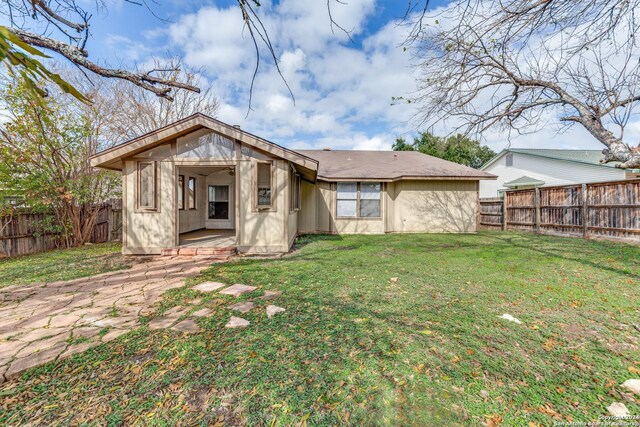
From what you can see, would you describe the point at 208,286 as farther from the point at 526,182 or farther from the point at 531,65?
the point at 526,182

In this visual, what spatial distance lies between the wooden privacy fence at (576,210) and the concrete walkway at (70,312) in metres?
11.5

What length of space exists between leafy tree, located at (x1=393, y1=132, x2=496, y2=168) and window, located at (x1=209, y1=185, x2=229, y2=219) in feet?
26.2

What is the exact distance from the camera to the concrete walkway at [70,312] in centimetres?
248

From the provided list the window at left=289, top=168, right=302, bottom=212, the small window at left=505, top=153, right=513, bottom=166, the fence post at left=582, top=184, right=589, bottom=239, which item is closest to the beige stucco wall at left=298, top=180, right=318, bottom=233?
the window at left=289, top=168, right=302, bottom=212

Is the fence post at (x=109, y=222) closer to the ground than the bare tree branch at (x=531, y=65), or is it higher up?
closer to the ground

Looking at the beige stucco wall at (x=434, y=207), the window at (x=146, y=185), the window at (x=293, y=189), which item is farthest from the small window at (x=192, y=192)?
the beige stucco wall at (x=434, y=207)

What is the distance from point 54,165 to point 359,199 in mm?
9884

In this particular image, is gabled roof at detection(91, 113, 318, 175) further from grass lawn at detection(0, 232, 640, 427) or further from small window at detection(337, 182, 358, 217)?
small window at detection(337, 182, 358, 217)

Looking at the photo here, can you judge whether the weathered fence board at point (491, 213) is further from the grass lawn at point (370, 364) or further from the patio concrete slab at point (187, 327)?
the patio concrete slab at point (187, 327)

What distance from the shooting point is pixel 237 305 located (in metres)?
3.53

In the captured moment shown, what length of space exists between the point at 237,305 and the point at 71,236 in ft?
27.7

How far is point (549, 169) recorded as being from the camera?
1872cm

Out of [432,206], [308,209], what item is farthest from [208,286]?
[432,206]

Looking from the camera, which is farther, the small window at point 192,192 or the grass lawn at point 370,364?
the small window at point 192,192
